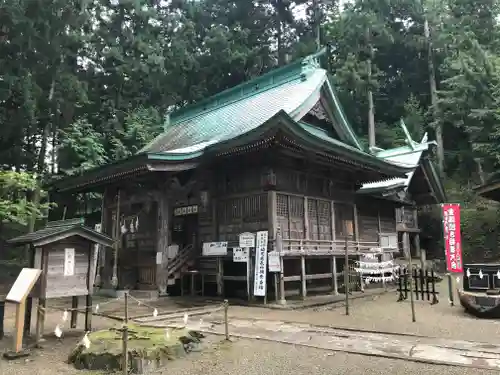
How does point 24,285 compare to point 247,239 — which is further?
point 247,239

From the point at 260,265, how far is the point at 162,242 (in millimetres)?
3696

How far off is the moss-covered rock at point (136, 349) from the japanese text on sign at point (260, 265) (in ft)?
17.7

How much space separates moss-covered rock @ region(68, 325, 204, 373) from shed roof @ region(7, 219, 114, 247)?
196 cm

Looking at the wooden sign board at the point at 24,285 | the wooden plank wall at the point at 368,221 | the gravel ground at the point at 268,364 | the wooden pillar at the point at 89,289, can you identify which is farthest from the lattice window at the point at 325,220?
the wooden sign board at the point at 24,285

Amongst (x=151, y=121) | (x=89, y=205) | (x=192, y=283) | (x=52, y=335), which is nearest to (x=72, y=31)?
(x=151, y=121)

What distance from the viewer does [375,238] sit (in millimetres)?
21594

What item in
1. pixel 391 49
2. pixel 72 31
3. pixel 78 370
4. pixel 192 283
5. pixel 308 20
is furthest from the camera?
pixel 308 20

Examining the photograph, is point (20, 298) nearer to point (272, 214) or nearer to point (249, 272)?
point (249, 272)

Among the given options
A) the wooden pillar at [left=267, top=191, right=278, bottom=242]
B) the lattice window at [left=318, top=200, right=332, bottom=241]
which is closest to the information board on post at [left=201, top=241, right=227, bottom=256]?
the wooden pillar at [left=267, top=191, right=278, bottom=242]

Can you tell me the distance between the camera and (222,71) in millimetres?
35906

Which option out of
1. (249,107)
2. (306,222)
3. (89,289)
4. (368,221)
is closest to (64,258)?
(89,289)

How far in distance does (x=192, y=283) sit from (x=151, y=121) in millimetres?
15959

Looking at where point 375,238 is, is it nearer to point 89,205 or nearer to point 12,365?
point 89,205

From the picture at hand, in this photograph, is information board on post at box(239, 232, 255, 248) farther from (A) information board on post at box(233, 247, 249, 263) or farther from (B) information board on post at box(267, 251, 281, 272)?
(B) information board on post at box(267, 251, 281, 272)
